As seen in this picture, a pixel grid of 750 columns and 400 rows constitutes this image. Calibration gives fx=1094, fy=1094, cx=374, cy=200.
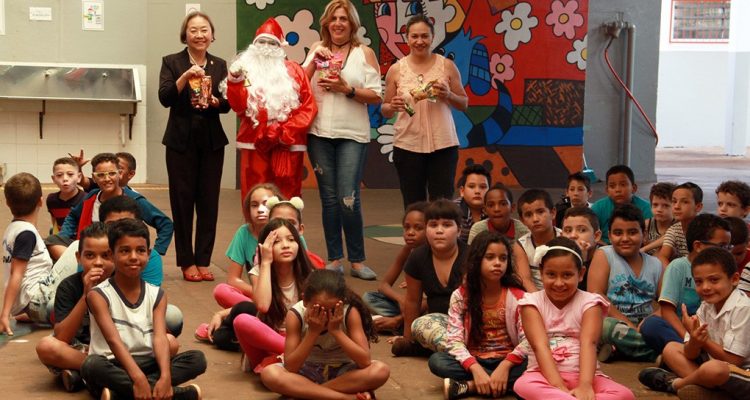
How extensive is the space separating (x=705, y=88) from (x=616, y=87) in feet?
31.0

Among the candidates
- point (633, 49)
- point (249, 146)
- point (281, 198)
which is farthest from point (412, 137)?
point (633, 49)

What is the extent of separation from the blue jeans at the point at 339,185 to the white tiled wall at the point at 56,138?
18.7 feet

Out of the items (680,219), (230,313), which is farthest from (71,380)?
(680,219)

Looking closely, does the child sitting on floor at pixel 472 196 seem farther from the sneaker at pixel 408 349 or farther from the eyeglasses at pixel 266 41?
the eyeglasses at pixel 266 41

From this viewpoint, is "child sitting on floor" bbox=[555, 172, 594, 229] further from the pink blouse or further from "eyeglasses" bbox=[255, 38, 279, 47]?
"eyeglasses" bbox=[255, 38, 279, 47]

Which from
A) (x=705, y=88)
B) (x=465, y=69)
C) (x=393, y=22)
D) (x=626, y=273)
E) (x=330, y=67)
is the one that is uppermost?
(x=393, y=22)

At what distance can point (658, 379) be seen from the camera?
4.71m

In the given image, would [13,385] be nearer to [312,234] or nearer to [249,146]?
[249,146]

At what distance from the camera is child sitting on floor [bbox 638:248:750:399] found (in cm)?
429

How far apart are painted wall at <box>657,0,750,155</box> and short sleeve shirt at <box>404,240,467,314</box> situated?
18085mm

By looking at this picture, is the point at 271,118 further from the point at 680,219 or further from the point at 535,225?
the point at 680,219

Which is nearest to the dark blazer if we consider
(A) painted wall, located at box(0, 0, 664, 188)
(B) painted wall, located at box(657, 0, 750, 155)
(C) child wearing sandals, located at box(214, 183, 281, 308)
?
(C) child wearing sandals, located at box(214, 183, 281, 308)

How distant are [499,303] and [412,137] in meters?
2.38

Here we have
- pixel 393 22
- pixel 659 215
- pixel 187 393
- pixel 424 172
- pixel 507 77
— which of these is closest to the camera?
pixel 187 393
